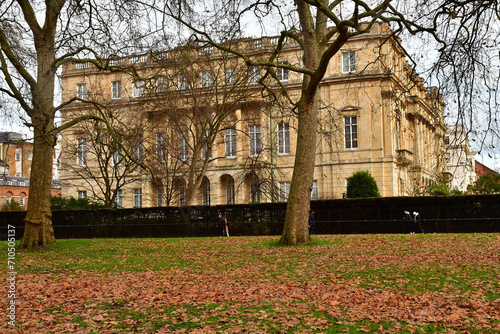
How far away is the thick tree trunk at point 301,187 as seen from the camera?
1902cm

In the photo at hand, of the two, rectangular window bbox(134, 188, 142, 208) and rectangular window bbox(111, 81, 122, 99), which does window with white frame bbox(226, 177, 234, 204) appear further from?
rectangular window bbox(111, 81, 122, 99)

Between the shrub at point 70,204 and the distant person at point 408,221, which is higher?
the shrub at point 70,204

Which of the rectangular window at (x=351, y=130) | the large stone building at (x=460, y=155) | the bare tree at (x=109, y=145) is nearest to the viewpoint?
the large stone building at (x=460, y=155)

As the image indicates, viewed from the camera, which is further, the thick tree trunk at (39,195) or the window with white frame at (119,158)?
the window with white frame at (119,158)

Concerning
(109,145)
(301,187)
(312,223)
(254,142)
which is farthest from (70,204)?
(301,187)

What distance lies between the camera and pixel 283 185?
160ft

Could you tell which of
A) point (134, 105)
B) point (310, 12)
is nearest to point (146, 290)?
point (310, 12)

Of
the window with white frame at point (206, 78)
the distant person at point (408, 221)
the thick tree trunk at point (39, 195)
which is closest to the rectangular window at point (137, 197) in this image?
the window with white frame at point (206, 78)

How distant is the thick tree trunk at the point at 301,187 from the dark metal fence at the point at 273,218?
Result: 32.0ft

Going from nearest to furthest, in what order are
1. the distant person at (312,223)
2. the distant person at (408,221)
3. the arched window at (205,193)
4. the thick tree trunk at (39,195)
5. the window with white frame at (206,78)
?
1. the thick tree trunk at (39,195)
2. the distant person at (408,221)
3. the distant person at (312,223)
4. the window with white frame at (206,78)
5. the arched window at (205,193)

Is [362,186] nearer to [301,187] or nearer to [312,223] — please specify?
[312,223]

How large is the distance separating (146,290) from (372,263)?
5955 mm

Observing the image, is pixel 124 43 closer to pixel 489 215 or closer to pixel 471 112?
pixel 471 112

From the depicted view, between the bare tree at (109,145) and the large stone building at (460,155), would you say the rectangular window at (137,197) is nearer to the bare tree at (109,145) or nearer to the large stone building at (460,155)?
the bare tree at (109,145)
